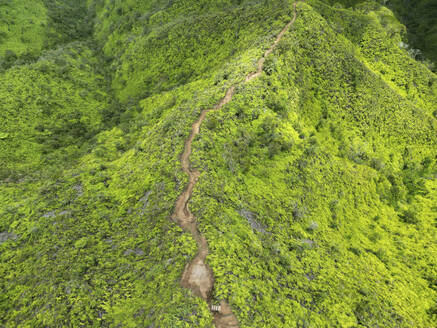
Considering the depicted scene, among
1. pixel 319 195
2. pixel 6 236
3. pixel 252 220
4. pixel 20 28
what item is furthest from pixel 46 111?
pixel 319 195

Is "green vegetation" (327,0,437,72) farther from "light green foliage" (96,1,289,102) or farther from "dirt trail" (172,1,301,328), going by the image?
"dirt trail" (172,1,301,328)

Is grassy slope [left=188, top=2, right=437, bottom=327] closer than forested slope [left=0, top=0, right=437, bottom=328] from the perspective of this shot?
No

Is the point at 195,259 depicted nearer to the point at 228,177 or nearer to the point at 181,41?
the point at 228,177

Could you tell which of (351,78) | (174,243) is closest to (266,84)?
(351,78)

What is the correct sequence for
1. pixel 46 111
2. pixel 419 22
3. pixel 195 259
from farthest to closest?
1. pixel 419 22
2. pixel 46 111
3. pixel 195 259

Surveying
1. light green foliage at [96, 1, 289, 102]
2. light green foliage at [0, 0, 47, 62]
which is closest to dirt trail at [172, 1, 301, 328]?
light green foliage at [96, 1, 289, 102]

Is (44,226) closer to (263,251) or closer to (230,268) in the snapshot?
(230,268)

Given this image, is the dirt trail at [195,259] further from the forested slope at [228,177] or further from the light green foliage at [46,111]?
the light green foliage at [46,111]

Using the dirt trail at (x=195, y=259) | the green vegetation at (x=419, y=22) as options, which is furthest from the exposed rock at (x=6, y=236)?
the green vegetation at (x=419, y=22)
